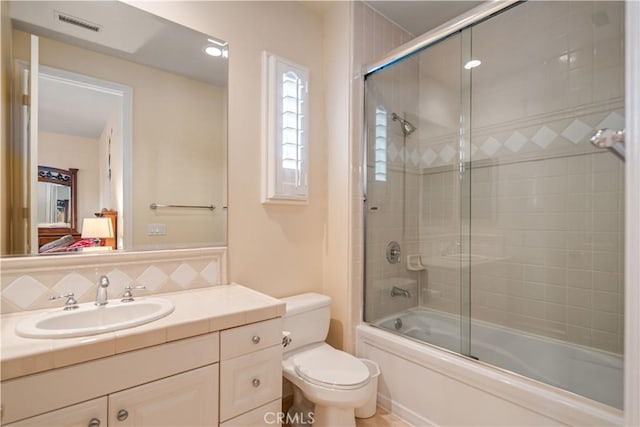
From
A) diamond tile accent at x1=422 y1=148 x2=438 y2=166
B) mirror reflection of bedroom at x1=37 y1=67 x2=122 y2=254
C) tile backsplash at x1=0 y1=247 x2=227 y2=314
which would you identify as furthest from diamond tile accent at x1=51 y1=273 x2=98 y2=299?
diamond tile accent at x1=422 y1=148 x2=438 y2=166

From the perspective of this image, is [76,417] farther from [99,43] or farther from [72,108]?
[99,43]

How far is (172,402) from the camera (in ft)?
3.62

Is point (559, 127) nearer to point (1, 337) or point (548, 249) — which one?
point (548, 249)

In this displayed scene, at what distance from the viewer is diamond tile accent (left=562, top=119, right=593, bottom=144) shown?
1.76m

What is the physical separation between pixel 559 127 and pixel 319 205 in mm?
1562

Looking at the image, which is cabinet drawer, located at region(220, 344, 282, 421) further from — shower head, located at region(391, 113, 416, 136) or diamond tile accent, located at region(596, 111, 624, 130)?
diamond tile accent, located at region(596, 111, 624, 130)

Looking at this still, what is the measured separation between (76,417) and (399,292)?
74.8 inches

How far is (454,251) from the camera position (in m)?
2.18

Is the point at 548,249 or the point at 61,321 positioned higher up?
the point at 548,249

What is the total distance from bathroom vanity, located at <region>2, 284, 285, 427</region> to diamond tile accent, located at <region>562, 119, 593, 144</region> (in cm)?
191

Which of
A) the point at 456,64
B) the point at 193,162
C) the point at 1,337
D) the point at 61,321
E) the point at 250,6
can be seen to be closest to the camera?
the point at 1,337

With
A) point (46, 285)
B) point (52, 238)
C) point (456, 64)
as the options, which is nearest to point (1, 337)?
point (46, 285)

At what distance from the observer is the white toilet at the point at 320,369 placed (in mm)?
Answer: 1490

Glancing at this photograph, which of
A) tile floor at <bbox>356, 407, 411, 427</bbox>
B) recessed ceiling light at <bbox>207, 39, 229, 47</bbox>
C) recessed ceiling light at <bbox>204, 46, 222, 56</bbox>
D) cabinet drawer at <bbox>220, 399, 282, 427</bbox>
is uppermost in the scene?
recessed ceiling light at <bbox>207, 39, 229, 47</bbox>
